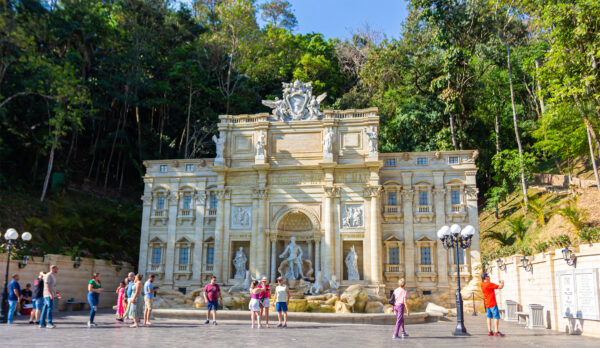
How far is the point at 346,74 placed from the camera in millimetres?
53344

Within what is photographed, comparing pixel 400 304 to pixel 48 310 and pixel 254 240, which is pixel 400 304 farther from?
pixel 254 240

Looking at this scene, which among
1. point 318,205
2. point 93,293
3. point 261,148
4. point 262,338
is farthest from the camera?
point 261,148


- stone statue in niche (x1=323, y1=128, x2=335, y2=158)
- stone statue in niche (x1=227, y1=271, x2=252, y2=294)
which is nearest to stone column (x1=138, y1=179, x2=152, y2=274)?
stone statue in niche (x1=227, y1=271, x2=252, y2=294)

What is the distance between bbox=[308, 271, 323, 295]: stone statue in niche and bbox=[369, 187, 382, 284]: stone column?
3.24 meters

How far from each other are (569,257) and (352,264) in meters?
16.4

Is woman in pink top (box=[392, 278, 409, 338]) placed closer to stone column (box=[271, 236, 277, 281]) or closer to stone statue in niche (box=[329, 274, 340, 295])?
stone statue in niche (box=[329, 274, 340, 295])

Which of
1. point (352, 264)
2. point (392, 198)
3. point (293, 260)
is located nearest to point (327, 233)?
point (352, 264)

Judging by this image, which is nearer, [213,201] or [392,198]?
[392,198]

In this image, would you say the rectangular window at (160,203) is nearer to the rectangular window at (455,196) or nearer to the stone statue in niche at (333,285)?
the stone statue in niche at (333,285)

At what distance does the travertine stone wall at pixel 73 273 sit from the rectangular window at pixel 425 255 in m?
20.4

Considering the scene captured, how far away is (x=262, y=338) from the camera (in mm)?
13234

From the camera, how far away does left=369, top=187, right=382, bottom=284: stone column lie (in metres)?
29.3

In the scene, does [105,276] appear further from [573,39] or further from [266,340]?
[573,39]

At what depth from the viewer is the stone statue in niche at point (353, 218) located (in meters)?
30.6
